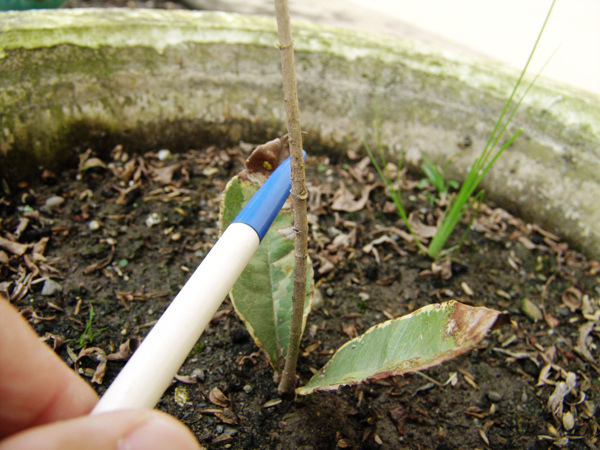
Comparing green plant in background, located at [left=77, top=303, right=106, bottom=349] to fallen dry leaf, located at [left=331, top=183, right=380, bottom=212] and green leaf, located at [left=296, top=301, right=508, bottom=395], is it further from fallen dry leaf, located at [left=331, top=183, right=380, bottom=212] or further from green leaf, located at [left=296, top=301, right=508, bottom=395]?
fallen dry leaf, located at [left=331, top=183, right=380, bottom=212]

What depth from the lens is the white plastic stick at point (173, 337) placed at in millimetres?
438

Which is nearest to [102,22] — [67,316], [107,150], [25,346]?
[107,150]

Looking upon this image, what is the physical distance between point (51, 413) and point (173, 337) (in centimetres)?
16

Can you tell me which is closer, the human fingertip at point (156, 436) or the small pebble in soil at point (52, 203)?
the human fingertip at point (156, 436)

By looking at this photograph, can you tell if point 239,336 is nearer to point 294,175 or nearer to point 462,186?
point 294,175

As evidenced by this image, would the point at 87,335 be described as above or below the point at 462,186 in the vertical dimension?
below

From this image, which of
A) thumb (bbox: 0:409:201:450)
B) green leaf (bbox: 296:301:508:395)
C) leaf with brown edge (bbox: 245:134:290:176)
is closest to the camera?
thumb (bbox: 0:409:201:450)

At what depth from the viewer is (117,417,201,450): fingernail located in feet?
1.23

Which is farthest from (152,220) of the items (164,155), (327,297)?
(327,297)

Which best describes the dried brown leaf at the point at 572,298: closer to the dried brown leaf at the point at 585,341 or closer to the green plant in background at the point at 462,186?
the dried brown leaf at the point at 585,341

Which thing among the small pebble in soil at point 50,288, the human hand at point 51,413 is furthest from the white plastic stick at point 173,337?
the small pebble in soil at point 50,288

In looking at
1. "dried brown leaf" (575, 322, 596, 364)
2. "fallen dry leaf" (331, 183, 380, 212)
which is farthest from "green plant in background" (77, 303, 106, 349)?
"dried brown leaf" (575, 322, 596, 364)

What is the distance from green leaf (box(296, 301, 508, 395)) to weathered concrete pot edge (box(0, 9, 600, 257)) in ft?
2.17

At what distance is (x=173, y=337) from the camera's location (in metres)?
0.46
